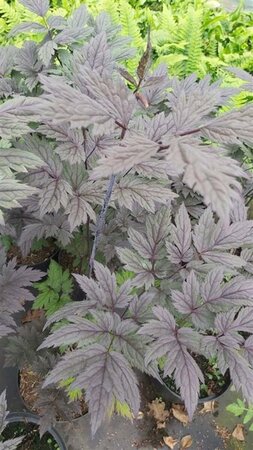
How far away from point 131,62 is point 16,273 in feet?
8.38

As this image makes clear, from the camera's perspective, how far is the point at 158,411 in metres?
2.37

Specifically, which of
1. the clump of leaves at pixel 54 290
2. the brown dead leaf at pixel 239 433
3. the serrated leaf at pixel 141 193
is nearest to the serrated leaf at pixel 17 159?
the serrated leaf at pixel 141 193

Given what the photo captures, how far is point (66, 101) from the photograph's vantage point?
3.36 feet

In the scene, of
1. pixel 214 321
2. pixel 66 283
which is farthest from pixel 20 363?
pixel 214 321

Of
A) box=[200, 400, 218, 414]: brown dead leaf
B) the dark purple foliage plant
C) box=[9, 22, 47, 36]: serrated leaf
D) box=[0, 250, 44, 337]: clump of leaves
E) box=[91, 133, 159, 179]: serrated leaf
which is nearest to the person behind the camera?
box=[91, 133, 159, 179]: serrated leaf

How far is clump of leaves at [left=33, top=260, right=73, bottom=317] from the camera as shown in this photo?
2027mm

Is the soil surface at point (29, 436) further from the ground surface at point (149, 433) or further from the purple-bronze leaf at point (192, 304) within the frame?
the purple-bronze leaf at point (192, 304)

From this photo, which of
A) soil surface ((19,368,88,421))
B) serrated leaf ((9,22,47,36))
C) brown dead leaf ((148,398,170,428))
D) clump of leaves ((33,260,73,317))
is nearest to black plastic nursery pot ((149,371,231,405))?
brown dead leaf ((148,398,170,428))

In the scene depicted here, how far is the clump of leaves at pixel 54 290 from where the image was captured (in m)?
2.03

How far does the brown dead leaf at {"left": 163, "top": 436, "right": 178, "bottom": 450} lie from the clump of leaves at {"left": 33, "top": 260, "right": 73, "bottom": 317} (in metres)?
0.94

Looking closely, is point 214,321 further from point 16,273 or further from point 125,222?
point 16,273

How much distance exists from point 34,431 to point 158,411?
70 centimetres

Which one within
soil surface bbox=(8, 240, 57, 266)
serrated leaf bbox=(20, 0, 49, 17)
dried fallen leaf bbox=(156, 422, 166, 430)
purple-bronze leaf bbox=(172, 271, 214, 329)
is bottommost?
dried fallen leaf bbox=(156, 422, 166, 430)

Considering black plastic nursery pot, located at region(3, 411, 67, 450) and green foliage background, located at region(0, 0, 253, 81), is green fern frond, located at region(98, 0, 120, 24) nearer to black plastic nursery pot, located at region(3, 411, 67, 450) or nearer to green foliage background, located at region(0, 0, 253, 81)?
green foliage background, located at region(0, 0, 253, 81)
